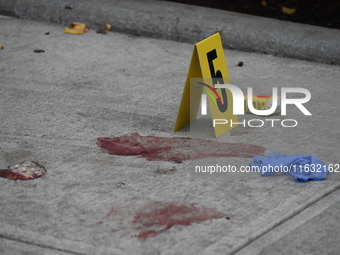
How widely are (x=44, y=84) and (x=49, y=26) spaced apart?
2.20 metres

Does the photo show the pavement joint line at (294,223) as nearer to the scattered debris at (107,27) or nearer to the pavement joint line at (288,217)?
the pavement joint line at (288,217)

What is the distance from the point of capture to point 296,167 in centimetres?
354

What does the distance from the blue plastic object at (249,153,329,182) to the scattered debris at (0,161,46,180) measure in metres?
1.53

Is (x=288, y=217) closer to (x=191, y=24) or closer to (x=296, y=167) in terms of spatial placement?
(x=296, y=167)

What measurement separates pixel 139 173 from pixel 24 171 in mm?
817

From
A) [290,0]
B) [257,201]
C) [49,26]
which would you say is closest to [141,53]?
[49,26]

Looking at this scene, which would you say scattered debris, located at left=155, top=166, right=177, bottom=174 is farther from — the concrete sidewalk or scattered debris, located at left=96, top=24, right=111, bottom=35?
scattered debris, located at left=96, top=24, right=111, bottom=35

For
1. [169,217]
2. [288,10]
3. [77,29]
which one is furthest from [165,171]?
[288,10]

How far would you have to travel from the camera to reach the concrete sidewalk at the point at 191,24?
241 inches

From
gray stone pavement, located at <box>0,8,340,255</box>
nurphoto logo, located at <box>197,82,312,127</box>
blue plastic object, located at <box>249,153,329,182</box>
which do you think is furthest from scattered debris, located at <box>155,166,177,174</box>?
nurphoto logo, located at <box>197,82,312,127</box>

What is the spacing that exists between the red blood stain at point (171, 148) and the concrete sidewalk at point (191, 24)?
2.58 metres

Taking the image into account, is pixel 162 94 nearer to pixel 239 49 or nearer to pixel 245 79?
pixel 245 79

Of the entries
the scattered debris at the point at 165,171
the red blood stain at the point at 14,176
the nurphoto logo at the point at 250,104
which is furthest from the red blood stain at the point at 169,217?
the nurphoto logo at the point at 250,104

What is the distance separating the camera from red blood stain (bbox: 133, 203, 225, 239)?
2898mm
